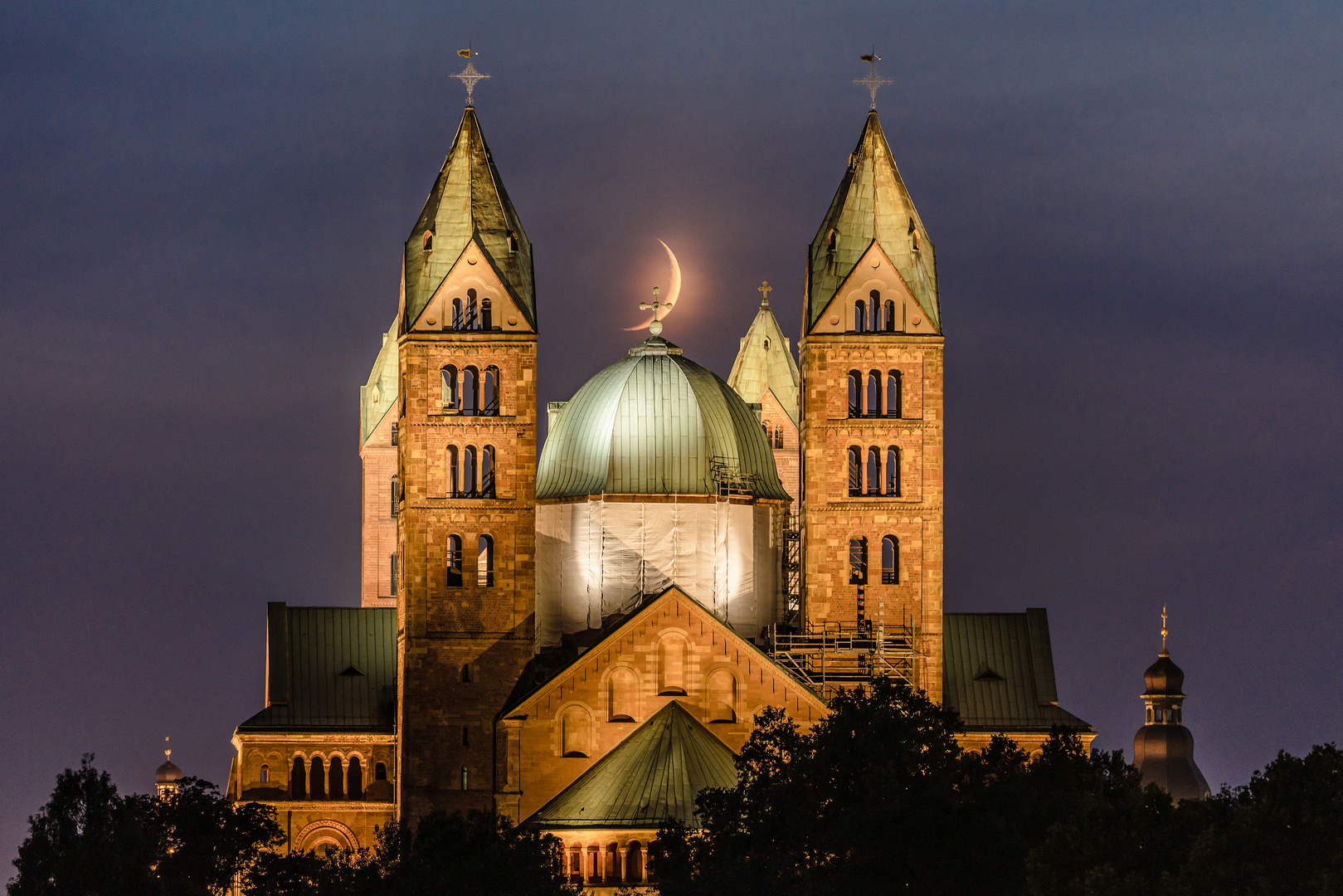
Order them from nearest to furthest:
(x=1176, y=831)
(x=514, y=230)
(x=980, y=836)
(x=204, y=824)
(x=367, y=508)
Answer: (x=1176, y=831)
(x=980, y=836)
(x=204, y=824)
(x=514, y=230)
(x=367, y=508)

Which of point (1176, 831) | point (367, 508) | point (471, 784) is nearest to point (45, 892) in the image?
point (471, 784)

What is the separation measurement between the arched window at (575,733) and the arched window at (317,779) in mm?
15038

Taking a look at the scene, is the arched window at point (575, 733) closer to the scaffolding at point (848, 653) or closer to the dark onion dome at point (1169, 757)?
the scaffolding at point (848, 653)

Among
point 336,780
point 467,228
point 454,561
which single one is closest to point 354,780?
point 336,780

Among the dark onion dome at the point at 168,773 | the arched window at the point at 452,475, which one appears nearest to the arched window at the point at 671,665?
the arched window at the point at 452,475

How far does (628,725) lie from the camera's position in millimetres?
87125

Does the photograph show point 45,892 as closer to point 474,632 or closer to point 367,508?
point 474,632

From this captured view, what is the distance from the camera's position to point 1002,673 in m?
99.6

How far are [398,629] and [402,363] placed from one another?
8.83m

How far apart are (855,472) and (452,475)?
1303 cm

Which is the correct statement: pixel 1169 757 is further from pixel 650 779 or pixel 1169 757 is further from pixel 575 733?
pixel 650 779

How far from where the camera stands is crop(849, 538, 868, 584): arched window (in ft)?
302

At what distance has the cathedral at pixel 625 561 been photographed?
87.1 m

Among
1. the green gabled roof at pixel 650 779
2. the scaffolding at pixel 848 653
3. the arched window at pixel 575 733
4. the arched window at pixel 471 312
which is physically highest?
the arched window at pixel 471 312
